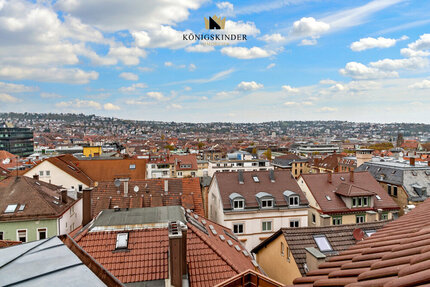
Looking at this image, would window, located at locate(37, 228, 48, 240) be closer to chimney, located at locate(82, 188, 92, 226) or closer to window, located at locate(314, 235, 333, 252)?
Answer: chimney, located at locate(82, 188, 92, 226)

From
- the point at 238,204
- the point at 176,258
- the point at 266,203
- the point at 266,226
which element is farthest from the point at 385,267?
the point at 266,226

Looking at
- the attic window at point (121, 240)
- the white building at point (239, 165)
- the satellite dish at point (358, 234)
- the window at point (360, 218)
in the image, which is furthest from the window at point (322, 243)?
the white building at point (239, 165)

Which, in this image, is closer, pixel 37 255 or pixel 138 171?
pixel 37 255

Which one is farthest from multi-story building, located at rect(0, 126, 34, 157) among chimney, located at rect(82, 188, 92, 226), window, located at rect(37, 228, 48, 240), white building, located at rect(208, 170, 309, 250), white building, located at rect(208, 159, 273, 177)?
chimney, located at rect(82, 188, 92, 226)

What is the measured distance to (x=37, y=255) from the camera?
15.7 feet

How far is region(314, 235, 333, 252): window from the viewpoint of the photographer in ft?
56.0

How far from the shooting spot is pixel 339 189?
115 ft

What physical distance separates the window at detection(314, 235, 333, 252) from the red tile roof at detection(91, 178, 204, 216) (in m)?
15.8

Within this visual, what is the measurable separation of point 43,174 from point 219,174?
1083 inches

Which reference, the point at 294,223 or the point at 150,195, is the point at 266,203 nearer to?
the point at 294,223

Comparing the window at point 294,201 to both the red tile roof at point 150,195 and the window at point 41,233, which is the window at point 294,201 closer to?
the red tile roof at point 150,195

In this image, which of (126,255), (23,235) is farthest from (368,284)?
(23,235)

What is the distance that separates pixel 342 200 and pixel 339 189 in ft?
4.30

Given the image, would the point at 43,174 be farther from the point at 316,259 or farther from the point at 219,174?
the point at 316,259
